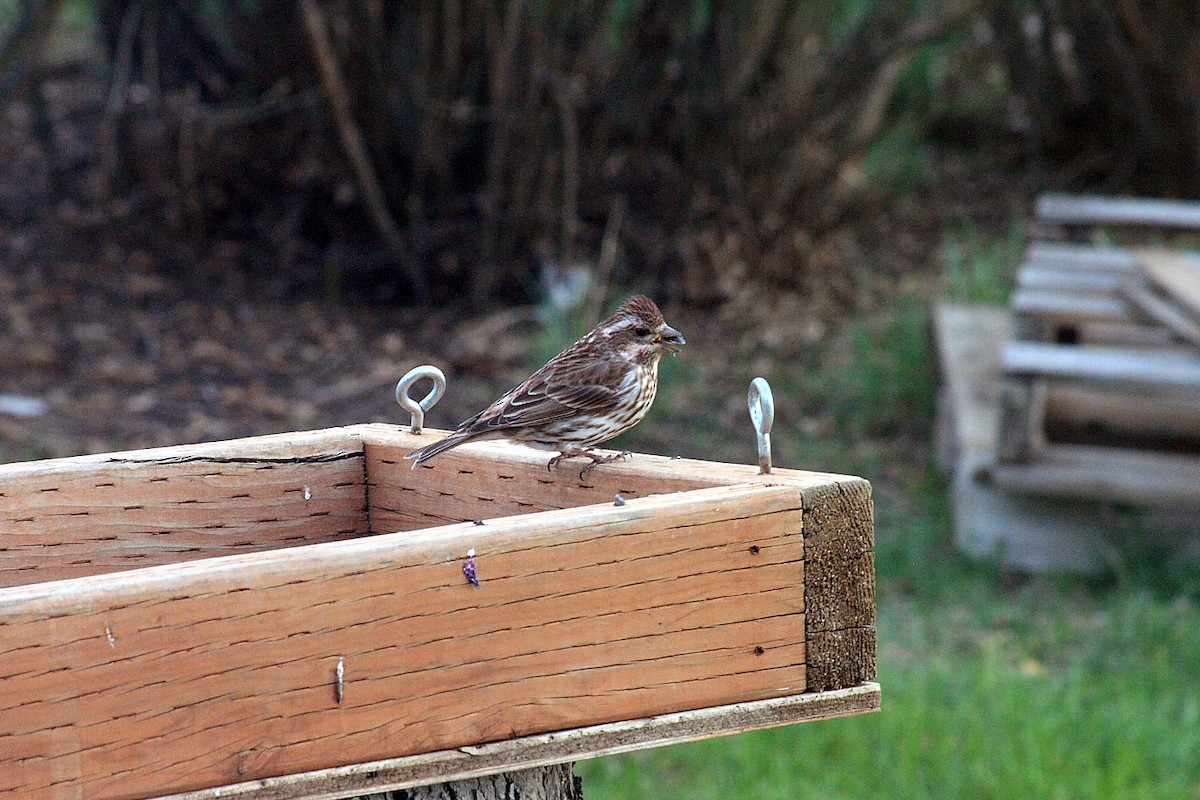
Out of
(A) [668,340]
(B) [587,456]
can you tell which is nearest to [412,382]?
(B) [587,456]

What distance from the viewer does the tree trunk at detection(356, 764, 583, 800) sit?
185cm

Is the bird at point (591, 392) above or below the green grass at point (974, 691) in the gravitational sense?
above

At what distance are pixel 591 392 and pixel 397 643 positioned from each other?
1277 mm

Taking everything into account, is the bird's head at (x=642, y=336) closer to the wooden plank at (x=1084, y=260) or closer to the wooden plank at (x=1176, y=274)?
the wooden plank at (x=1176, y=274)

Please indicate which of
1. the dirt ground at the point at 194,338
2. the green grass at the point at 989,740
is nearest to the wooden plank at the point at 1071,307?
the dirt ground at the point at 194,338

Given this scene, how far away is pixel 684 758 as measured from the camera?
427 cm

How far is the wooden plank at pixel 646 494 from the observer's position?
1.93 m

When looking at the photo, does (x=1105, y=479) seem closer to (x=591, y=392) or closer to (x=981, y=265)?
(x=981, y=265)

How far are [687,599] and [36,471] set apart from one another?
0.97 metres

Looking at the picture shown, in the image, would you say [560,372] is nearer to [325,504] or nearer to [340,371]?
[325,504]

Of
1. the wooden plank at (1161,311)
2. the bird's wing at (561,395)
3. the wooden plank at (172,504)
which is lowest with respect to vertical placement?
the wooden plank at (172,504)

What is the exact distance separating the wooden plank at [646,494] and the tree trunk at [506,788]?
359mm

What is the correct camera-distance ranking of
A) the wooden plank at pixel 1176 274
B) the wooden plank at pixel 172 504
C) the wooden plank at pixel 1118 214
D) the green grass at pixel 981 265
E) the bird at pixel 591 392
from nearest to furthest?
1. the wooden plank at pixel 172 504
2. the bird at pixel 591 392
3. the wooden plank at pixel 1176 274
4. the wooden plank at pixel 1118 214
5. the green grass at pixel 981 265

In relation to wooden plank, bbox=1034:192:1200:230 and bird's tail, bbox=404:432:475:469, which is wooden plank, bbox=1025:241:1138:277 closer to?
wooden plank, bbox=1034:192:1200:230
